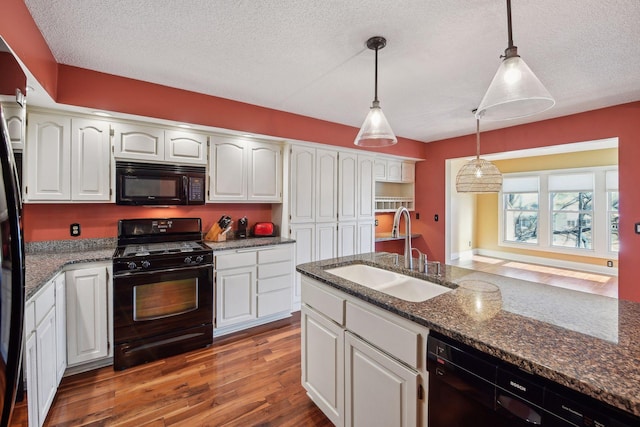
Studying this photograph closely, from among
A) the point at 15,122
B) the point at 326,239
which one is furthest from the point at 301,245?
the point at 15,122

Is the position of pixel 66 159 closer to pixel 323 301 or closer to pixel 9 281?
pixel 9 281

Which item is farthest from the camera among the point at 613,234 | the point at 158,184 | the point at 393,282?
the point at 613,234

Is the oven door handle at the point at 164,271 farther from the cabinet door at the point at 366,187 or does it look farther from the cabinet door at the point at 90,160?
the cabinet door at the point at 366,187

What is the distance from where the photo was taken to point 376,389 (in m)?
1.39

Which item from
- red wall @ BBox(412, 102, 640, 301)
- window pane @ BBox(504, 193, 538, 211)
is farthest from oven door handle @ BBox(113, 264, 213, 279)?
window pane @ BBox(504, 193, 538, 211)

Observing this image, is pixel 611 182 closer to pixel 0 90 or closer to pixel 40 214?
pixel 0 90

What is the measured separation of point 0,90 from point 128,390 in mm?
2307

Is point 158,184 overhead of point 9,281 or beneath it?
overhead

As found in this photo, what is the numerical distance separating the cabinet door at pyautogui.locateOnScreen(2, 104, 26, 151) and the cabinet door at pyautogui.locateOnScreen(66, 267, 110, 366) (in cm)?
193

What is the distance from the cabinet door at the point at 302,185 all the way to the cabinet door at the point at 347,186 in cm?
44

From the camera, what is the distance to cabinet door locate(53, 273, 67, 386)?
6.69 ft

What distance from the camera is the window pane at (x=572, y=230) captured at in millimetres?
5688

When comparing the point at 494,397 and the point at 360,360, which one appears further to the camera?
the point at 360,360

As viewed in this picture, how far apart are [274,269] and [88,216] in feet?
6.33
